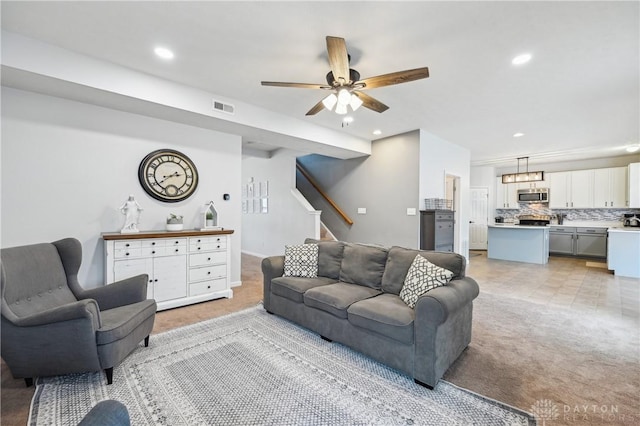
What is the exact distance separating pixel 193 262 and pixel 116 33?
260 centimetres

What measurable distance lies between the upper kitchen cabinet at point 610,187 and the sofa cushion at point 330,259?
8339 mm

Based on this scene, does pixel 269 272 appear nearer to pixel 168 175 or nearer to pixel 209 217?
A: pixel 209 217

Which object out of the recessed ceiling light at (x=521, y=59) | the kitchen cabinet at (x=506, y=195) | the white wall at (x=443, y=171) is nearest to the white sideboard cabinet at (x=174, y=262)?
the white wall at (x=443, y=171)

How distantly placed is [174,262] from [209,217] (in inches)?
34.5

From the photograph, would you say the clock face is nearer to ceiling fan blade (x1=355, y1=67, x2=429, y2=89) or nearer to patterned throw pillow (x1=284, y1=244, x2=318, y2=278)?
patterned throw pillow (x1=284, y1=244, x2=318, y2=278)

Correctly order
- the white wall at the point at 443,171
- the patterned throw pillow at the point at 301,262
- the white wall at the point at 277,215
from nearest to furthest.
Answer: the patterned throw pillow at the point at 301,262
the white wall at the point at 443,171
the white wall at the point at 277,215

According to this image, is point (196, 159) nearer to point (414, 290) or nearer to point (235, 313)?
point (235, 313)

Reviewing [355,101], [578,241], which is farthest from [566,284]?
[355,101]

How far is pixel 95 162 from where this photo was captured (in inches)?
135

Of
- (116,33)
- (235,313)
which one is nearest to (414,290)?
(235,313)

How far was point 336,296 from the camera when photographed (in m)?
2.61

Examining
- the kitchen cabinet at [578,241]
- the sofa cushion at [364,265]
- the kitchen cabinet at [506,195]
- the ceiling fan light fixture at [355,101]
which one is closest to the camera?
the ceiling fan light fixture at [355,101]

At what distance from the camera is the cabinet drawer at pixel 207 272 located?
3.76 metres

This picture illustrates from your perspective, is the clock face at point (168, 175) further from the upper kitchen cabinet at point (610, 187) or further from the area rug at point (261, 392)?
the upper kitchen cabinet at point (610, 187)
